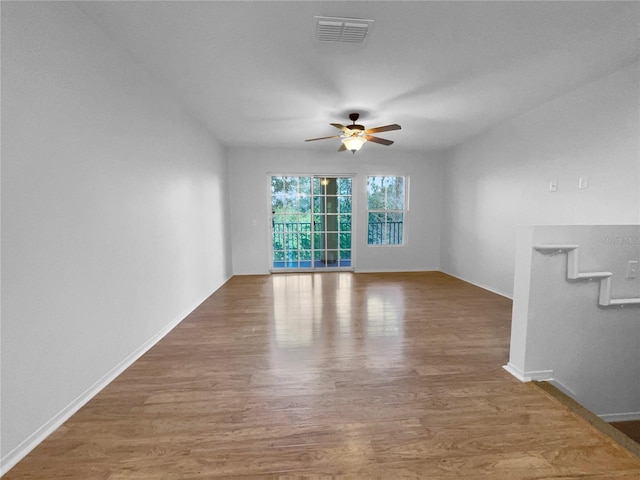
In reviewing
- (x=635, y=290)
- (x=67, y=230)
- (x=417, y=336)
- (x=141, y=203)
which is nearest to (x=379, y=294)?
(x=417, y=336)

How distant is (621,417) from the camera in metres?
2.12

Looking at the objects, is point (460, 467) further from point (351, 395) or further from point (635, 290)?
point (635, 290)

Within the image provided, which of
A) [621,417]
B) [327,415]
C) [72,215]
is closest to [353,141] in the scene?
[72,215]

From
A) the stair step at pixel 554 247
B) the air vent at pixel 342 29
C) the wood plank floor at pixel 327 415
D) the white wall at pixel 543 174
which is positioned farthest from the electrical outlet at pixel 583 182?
the air vent at pixel 342 29

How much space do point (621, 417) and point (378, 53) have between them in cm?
363

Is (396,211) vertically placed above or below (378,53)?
below

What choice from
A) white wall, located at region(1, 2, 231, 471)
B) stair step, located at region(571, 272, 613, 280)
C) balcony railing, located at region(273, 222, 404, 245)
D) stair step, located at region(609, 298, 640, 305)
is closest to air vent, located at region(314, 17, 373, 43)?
white wall, located at region(1, 2, 231, 471)

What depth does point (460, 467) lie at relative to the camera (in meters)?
1.20

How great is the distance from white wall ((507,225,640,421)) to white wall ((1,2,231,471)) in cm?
297

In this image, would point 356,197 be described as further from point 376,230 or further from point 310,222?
point 310,222

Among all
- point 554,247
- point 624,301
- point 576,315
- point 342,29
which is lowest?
point 576,315

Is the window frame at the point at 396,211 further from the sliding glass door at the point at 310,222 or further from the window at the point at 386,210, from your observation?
the sliding glass door at the point at 310,222

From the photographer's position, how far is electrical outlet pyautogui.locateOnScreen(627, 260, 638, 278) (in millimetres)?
1874

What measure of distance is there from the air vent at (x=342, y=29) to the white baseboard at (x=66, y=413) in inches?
113
